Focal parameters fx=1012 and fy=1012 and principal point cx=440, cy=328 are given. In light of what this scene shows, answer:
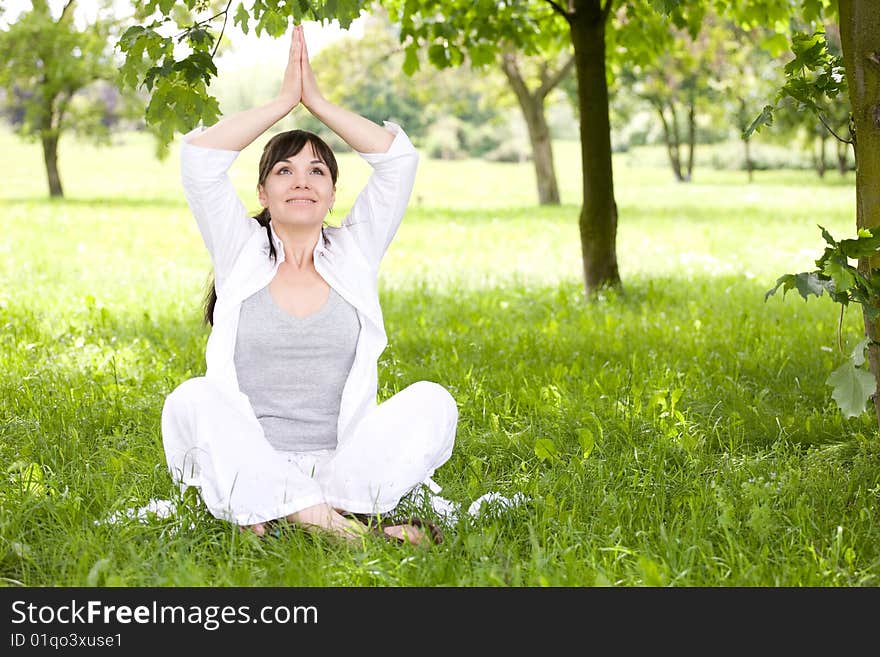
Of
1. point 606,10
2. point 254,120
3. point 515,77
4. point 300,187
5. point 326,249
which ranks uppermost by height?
point 515,77

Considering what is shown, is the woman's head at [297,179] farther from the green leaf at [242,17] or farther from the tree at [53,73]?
the tree at [53,73]

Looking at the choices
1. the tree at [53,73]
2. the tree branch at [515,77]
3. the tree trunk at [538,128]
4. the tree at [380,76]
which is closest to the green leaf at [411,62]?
the tree at [380,76]

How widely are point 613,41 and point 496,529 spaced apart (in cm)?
735

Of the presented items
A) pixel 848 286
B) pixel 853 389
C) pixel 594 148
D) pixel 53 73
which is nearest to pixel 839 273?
pixel 848 286

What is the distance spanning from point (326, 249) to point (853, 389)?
77.2 inches

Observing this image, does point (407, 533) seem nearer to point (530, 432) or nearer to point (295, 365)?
point (295, 365)

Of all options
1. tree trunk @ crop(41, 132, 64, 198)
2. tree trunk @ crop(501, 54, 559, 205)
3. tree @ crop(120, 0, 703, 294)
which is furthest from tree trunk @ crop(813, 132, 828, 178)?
tree @ crop(120, 0, 703, 294)

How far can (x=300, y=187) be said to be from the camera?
12.4 ft

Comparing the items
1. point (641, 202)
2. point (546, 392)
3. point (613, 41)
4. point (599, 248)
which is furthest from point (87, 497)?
point (641, 202)

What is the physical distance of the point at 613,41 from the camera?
9.82 m

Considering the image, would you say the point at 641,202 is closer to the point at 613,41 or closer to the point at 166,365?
the point at 613,41

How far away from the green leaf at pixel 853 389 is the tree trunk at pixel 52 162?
26.2 meters

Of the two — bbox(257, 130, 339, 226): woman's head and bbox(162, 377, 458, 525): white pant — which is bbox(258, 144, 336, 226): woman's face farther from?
A: bbox(162, 377, 458, 525): white pant

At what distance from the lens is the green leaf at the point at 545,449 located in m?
4.31
